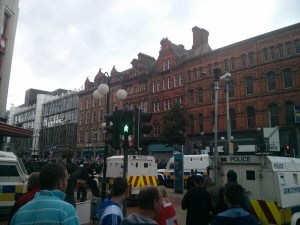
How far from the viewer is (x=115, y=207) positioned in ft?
12.3

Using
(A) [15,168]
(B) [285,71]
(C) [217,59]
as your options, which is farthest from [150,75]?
(A) [15,168]

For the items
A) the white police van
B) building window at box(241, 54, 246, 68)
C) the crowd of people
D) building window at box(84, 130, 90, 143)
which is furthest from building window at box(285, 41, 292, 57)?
building window at box(84, 130, 90, 143)

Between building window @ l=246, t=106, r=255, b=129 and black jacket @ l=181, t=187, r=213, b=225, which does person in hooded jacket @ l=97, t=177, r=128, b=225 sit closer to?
black jacket @ l=181, t=187, r=213, b=225

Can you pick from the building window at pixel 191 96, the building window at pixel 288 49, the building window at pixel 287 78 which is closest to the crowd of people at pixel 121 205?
the building window at pixel 287 78

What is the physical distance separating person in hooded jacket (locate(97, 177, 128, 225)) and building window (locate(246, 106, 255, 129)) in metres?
30.9

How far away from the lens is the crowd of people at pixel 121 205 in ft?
8.65

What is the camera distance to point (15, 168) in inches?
443

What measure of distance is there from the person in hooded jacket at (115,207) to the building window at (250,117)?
30.9 m

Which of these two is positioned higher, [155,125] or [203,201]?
[155,125]

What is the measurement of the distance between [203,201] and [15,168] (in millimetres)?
7967

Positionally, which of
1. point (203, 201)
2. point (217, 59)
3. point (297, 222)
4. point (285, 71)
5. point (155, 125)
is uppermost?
point (217, 59)

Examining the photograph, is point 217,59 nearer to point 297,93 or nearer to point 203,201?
point 297,93

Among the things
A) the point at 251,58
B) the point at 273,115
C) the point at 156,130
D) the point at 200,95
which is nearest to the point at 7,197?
the point at 273,115

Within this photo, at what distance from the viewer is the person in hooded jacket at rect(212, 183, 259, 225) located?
3.74 metres
